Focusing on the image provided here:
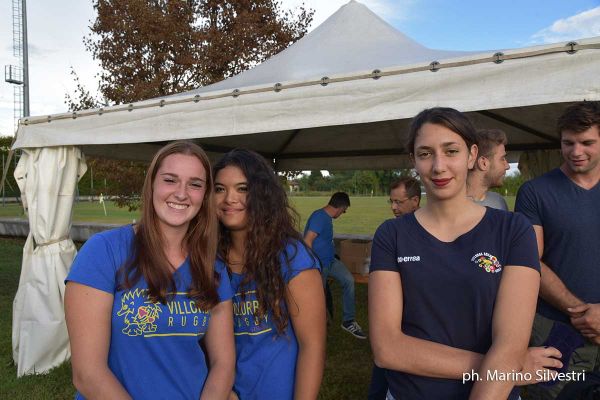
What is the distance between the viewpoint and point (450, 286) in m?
Result: 1.40

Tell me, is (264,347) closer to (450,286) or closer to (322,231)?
(450,286)

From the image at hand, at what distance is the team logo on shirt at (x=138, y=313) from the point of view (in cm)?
145

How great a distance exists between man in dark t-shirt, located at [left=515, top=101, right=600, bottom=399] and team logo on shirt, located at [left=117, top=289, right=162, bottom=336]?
156 centimetres

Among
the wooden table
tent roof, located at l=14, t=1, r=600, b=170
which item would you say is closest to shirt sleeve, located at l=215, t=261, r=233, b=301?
tent roof, located at l=14, t=1, r=600, b=170

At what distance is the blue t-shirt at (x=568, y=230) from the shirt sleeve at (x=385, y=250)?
0.92 m

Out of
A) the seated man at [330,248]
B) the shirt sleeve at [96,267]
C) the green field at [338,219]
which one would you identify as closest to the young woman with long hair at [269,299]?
the shirt sleeve at [96,267]

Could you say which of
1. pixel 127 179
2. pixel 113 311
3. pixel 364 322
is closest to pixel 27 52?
pixel 127 179

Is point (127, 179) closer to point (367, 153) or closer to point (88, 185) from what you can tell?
point (367, 153)

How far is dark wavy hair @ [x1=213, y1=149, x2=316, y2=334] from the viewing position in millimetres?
1660

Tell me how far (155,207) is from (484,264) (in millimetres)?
1080

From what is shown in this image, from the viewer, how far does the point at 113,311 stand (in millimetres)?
1441

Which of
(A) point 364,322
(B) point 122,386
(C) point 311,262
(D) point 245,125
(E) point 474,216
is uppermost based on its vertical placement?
(D) point 245,125

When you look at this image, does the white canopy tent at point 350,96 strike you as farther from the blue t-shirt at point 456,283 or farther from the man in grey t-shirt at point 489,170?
the blue t-shirt at point 456,283

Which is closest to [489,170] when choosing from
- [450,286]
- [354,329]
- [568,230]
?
[568,230]
